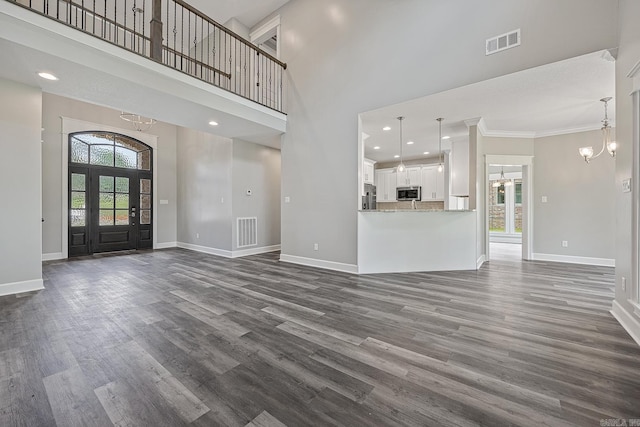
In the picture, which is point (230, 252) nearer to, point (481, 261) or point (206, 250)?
point (206, 250)

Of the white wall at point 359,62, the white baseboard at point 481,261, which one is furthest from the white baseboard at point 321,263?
the white baseboard at point 481,261

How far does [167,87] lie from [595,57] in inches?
197

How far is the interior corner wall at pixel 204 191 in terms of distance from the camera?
6.09 m

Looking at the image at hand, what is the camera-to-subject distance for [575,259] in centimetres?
525

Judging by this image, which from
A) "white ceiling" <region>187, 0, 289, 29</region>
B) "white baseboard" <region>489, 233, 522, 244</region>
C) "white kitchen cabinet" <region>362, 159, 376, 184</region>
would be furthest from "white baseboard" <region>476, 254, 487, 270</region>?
"white ceiling" <region>187, 0, 289, 29</region>

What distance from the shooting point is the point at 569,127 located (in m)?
5.15

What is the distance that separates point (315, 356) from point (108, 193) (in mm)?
7121

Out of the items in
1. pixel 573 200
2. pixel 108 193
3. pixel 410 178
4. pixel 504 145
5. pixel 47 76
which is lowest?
pixel 573 200

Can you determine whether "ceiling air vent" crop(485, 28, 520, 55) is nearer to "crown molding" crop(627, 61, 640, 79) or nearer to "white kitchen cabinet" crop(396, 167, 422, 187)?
"crown molding" crop(627, 61, 640, 79)

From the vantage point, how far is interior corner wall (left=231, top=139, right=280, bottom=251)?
6020mm

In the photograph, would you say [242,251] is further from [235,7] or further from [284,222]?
[235,7]

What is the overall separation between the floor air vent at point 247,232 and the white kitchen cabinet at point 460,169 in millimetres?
4635

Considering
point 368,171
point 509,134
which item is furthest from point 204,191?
point 509,134

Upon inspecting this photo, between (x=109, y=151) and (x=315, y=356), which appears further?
(x=109, y=151)
